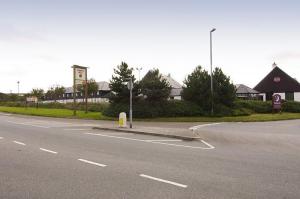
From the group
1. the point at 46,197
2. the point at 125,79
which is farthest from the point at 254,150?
the point at 125,79

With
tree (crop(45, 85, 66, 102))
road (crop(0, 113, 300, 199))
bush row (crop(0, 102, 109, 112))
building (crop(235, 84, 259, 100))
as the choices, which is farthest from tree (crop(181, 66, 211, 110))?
tree (crop(45, 85, 66, 102))

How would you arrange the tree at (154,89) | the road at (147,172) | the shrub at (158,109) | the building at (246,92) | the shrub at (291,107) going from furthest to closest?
the building at (246,92) → the shrub at (291,107) → the tree at (154,89) → the shrub at (158,109) → the road at (147,172)

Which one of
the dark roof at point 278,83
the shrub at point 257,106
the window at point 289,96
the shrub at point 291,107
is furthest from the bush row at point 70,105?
the window at point 289,96

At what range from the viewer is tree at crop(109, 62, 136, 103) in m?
35.7

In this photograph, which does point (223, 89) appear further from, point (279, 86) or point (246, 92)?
point (279, 86)

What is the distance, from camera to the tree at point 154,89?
116 feet

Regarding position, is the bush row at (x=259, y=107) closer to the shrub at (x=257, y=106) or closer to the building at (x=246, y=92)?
the shrub at (x=257, y=106)

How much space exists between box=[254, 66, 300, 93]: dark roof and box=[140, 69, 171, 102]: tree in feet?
128

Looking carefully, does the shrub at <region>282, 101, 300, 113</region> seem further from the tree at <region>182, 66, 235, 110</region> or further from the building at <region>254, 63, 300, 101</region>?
the building at <region>254, 63, 300, 101</region>

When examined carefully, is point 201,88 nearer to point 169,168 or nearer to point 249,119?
point 249,119

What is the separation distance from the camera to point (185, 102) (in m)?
37.8

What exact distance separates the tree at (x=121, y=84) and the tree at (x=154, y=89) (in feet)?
4.73

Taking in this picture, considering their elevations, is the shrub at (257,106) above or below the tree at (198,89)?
below

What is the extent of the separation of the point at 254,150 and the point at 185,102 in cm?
2595
